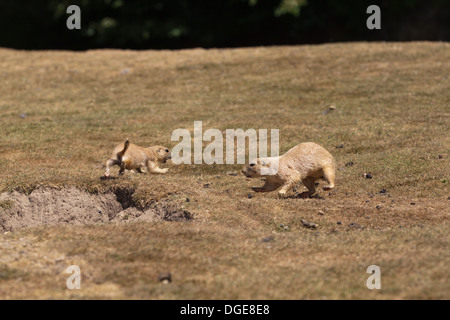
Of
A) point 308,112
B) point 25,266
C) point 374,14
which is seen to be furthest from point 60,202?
point 374,14

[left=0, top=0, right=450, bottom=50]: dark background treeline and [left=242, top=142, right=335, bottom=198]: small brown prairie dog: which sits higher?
[left=0, top=0, right=450, bottom=50]: dark background treeline

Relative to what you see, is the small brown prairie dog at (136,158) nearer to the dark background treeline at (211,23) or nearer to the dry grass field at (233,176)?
the dry grass field at (233,176)

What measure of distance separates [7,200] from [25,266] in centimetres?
560

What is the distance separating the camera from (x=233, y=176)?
843 inches

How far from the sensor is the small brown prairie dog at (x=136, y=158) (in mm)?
19484

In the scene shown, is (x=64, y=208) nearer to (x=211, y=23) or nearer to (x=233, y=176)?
(x=233, y=176)

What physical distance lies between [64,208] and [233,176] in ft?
17.7

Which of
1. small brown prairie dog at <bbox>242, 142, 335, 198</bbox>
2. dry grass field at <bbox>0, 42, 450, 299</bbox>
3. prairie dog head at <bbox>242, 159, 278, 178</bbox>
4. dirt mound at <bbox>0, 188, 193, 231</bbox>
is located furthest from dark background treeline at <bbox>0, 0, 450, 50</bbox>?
dirt mound at <bbox>0, 188, 193, 231</bbox>

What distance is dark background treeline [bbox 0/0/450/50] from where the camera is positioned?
44.9m

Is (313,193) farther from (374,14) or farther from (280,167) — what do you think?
(374,14)

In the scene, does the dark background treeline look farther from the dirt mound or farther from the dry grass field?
the dirt mound

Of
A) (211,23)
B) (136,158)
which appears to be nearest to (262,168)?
(136,158)

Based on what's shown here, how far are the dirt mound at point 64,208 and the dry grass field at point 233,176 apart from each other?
3.0 inches

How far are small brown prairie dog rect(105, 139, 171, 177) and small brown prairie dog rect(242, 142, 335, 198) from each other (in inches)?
134
